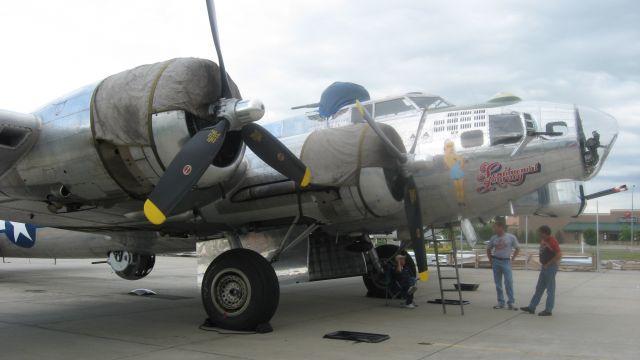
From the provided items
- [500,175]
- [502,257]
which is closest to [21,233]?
[502,257]

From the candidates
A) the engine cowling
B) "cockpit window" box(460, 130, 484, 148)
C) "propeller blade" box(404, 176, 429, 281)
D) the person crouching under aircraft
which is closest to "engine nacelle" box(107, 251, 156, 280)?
the person crouching under aircraft

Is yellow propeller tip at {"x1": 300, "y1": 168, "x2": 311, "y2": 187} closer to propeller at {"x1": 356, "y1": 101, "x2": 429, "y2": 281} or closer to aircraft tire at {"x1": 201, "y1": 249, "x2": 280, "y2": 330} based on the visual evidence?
propeller at {"x1": 356, "y1": 101, "x2": 429, "y2": 281}

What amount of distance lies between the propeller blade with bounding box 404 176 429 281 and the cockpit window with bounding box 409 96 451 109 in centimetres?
136

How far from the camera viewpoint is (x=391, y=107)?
341 inches

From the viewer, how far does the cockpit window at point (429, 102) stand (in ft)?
28.0

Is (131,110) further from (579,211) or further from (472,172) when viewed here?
(579,211)

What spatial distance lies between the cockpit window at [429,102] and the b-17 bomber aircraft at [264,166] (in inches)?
0.9

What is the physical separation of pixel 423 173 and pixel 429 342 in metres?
2.40

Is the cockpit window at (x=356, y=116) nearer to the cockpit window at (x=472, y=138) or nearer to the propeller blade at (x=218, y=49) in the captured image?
the cockpit window at (x=472, y=138)

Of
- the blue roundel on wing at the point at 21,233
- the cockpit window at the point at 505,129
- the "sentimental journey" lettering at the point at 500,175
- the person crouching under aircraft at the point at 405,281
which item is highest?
the cockpit window at the point at 505,129

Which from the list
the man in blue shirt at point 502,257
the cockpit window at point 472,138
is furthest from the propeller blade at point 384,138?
the man in blue shirt at point 502,257

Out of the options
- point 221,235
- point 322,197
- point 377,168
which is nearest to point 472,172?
point 377,168

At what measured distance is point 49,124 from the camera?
6.82 metres

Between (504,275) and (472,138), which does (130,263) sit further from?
(472,138)
